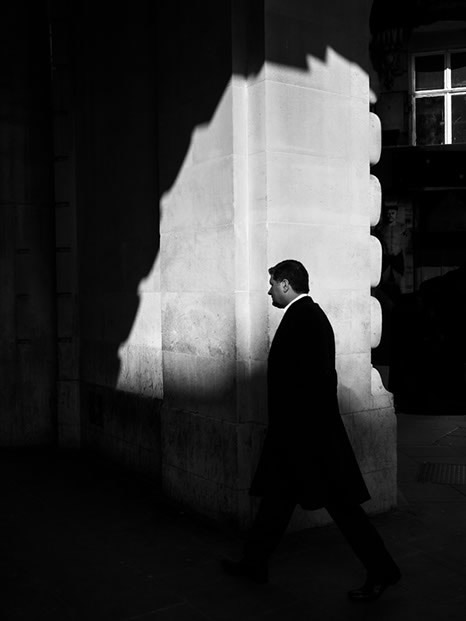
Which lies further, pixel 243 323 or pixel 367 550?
pixel 243 323

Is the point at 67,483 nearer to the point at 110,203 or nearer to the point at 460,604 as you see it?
the point at 110,203

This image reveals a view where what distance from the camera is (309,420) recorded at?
4176 millimetres

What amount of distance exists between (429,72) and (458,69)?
0.63 m

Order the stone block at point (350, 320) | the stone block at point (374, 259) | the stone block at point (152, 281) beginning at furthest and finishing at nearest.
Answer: the stone block at point (152, 281) → the stone block at point (374, 259) → the stone block at point (350, 320)

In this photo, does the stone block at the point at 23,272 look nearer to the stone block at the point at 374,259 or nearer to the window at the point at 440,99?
the stone block at the point at 374,259

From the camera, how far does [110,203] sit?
295 inches

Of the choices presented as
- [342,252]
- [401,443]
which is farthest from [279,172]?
[401,443]

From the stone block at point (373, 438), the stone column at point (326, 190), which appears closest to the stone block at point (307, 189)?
the stone column at point (326, 190)

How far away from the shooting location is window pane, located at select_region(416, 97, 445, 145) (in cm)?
1697

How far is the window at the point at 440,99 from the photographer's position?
16.9 metres

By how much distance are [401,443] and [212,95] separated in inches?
192

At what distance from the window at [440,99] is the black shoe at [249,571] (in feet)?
46.0

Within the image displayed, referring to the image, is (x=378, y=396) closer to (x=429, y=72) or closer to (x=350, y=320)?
(x=350, y=320)

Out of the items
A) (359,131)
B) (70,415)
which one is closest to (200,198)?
(359,131)
